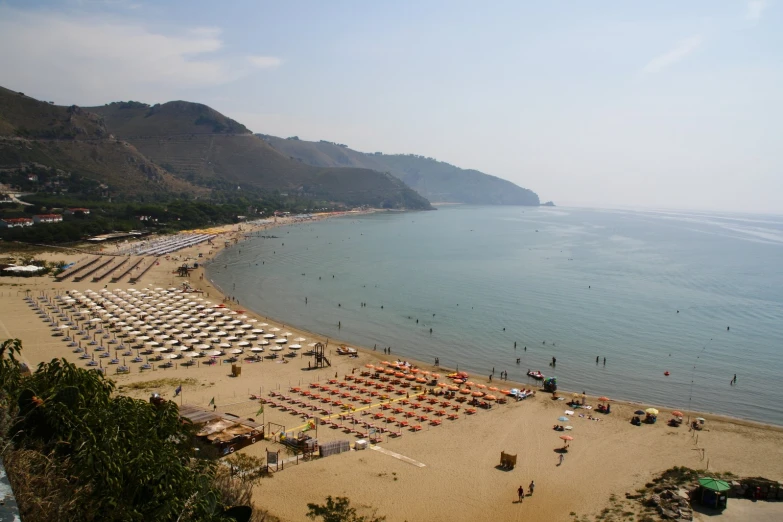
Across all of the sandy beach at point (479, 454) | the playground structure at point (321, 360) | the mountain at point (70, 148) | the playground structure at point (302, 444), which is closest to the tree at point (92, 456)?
the sandy beach at point (479, 454)

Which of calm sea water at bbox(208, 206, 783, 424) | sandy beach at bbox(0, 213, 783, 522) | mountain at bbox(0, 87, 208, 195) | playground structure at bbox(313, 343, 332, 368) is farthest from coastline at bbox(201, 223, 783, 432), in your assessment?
mountain at bbox(0, 87, 208, 195)

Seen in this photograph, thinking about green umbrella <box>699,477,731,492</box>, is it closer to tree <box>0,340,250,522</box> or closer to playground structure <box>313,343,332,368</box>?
A: tree <box>0,340,250,522</box>

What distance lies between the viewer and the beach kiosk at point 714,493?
675 inches

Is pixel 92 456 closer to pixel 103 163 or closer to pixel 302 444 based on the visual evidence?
pixel 302 444

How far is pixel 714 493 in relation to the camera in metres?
17.2

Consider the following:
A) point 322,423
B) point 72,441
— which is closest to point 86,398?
point 72,441

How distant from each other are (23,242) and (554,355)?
214 ft

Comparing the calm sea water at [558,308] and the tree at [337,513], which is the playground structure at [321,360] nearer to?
the calm sea water at [558,308]

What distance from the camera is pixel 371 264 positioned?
7719 cm

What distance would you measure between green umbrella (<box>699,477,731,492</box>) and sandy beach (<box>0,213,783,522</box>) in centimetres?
235

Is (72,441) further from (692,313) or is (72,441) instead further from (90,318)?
(692,313)

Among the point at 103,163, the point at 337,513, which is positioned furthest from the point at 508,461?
the point at 103,163

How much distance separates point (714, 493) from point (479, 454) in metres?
8.00

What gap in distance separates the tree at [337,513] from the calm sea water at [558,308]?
1890 cm
